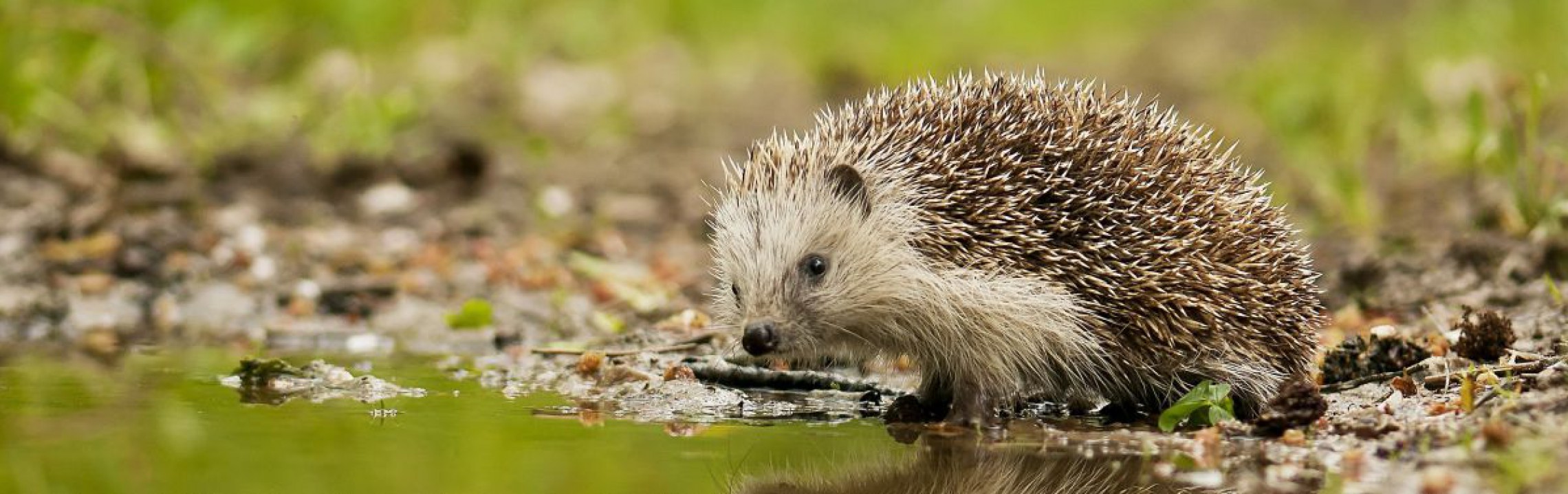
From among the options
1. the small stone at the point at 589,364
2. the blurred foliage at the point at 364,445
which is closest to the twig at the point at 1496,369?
the blurred foliage at the point at 364,445

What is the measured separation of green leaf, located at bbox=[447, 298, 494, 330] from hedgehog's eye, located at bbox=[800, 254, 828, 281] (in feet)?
10.4

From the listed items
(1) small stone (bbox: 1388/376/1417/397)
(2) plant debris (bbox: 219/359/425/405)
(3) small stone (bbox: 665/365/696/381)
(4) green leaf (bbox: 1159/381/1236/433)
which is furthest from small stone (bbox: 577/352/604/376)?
(1) small stone (bbox: 1388/376/1417/397)

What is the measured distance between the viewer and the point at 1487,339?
7.02 metres

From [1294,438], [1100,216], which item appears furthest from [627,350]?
[1294,438]

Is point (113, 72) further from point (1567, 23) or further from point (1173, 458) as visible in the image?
point (1567, 23)

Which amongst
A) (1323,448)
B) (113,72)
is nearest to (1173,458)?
(1323,448)

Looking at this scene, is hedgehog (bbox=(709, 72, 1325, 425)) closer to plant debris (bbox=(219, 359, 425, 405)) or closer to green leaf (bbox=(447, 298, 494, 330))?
plant debris (bbox=(219, 359, 425, 405))

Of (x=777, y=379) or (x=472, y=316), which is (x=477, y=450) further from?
(x=472, y=316)

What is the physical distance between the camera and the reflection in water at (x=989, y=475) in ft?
16.9

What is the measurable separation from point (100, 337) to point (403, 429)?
3.98m

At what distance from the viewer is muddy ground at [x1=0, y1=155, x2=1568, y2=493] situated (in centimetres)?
546

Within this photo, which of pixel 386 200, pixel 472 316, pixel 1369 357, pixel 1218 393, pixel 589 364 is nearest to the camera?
pixel 1218 393

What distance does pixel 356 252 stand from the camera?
37.7ft

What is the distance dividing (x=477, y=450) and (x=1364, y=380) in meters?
3.76
